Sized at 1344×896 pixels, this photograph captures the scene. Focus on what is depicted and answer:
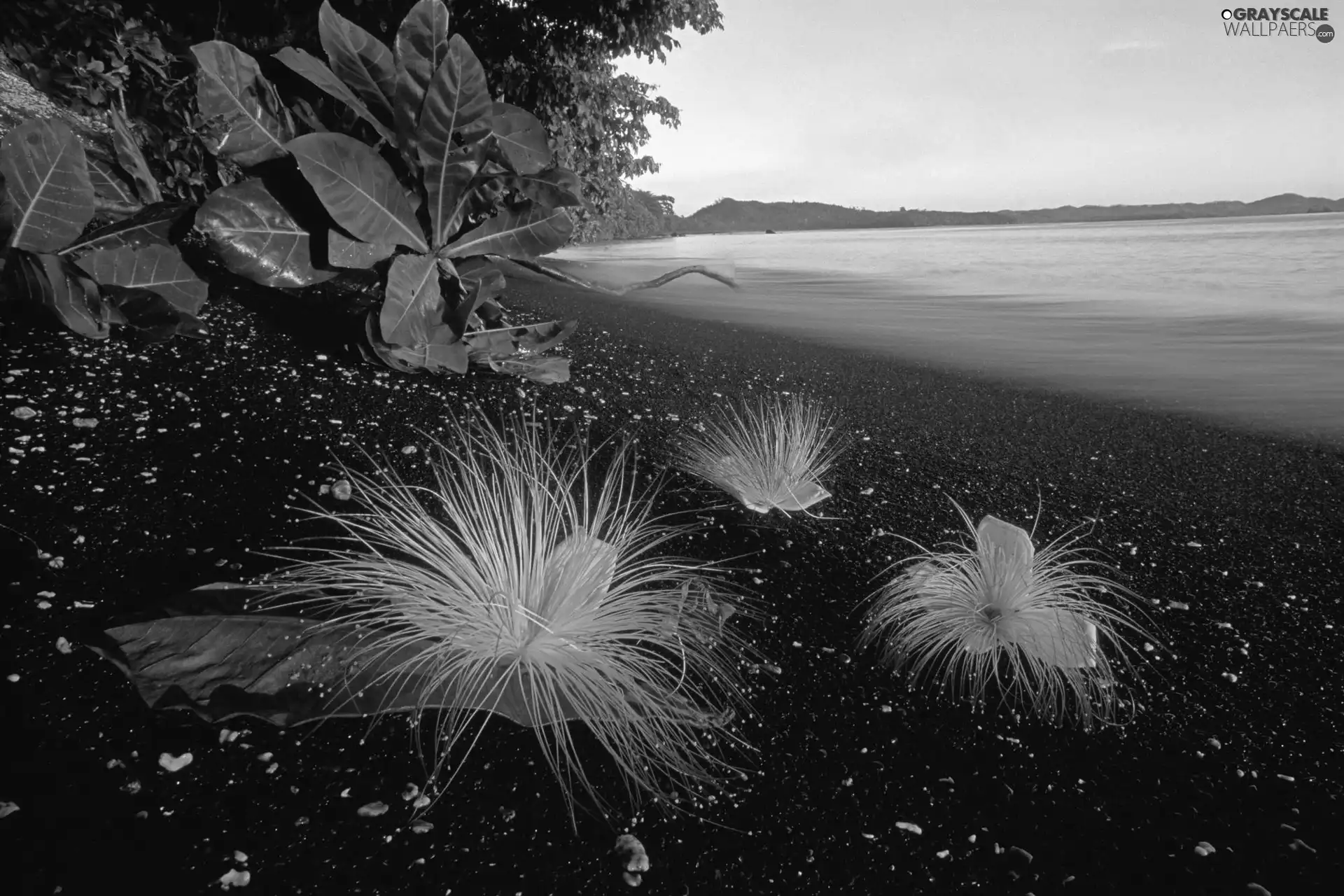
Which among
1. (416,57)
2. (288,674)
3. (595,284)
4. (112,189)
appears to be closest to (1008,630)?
(288,674)

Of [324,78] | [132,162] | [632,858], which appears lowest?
[632,858]

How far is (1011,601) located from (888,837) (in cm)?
49

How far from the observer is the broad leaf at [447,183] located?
1.67 m

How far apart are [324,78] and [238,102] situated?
0.18 metres

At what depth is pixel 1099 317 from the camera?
493 cm

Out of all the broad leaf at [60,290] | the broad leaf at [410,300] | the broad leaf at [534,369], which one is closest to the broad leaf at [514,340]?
the broad leaf at [534,369]

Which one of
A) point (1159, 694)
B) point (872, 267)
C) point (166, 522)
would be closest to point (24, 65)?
point (166, 522)

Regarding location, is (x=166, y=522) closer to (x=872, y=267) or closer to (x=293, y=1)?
(x=293, y=1)

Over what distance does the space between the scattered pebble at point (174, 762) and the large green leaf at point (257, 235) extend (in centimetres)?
105

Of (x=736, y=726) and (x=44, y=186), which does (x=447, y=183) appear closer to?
(x=44, y=186)

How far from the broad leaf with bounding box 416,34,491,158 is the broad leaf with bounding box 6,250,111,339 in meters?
0.78

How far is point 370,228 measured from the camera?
159cm

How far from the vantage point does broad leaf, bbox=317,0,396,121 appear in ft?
5.27

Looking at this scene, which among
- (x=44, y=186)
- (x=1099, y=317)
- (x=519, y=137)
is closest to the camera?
(x=44, y=186)
